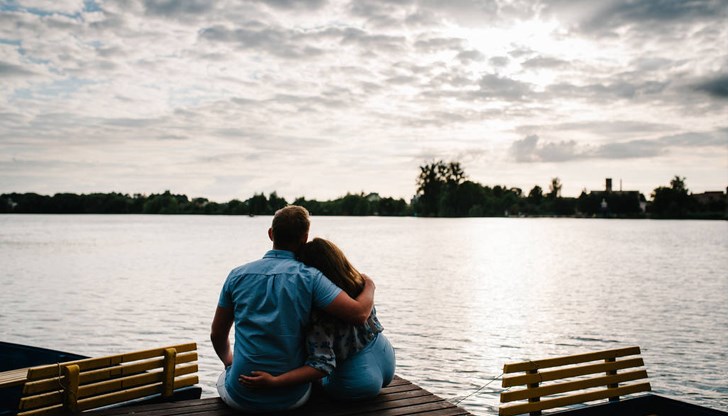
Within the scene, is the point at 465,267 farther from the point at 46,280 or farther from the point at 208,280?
the point at 46,280

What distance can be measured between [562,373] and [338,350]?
3003mm

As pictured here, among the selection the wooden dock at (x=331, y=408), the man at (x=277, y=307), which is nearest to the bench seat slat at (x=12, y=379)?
the wooden dock at (x=331, y=408)

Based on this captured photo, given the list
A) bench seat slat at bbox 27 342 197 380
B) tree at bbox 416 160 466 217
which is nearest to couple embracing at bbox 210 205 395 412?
bench seat slat at bbox 27 342 197 380

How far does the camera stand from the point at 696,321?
24.0 m

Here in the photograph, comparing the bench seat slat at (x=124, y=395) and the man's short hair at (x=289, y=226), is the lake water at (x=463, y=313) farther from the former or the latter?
the man's short hair at (x=289, y=226)

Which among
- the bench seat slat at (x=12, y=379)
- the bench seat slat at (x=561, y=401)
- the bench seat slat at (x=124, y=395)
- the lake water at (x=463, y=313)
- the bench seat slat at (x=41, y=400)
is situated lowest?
the lake water at (x=463, y=313)

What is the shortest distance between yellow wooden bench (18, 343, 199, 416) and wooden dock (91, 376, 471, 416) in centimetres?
46

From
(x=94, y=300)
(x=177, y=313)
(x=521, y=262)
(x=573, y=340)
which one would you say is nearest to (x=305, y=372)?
(x=573, y=340)

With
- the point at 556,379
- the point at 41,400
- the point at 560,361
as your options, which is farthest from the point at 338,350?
the point at 556,379

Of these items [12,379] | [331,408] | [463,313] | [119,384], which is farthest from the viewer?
[463,313]

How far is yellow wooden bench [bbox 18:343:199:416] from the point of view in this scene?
5.28 m

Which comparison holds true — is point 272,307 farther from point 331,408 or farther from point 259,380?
point 331,408

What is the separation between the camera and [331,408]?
5258mm

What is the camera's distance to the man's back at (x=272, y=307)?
4.75 meters
